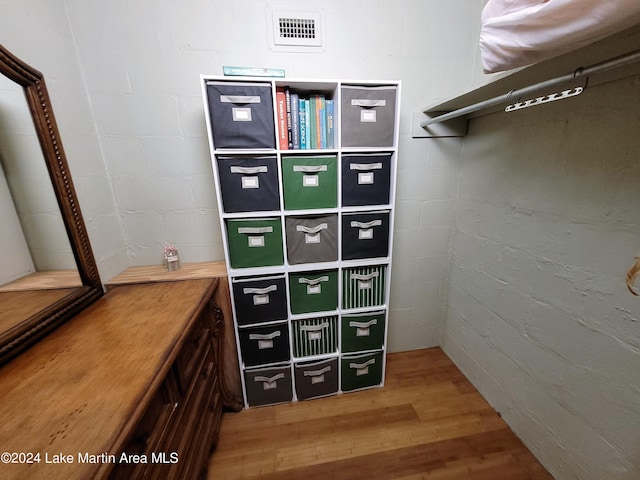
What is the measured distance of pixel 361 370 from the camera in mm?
1599

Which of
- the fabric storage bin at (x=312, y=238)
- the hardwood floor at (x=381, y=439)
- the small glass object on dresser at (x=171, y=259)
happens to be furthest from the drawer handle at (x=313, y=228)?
the hardwood floor at (x=381, y=439)

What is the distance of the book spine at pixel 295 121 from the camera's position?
119 centimetres

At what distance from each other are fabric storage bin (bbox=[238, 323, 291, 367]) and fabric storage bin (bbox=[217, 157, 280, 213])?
0.69 m

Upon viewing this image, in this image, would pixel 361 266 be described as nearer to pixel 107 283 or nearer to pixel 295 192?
pixel 295 192

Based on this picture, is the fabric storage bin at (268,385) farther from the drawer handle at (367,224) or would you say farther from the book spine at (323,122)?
the book spine at (323,122)

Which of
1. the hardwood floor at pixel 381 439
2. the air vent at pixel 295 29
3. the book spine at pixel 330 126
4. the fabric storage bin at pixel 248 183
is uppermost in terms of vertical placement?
the air vent at pixel 295 29

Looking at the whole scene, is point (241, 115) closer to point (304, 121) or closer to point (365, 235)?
point (304, 121)

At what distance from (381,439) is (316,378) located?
47cm

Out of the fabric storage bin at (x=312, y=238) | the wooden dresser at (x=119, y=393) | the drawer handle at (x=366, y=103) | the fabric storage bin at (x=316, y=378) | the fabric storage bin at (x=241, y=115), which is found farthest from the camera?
the fabric storage bin at (x=316, y=378)

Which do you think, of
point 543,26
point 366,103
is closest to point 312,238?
point 366,103

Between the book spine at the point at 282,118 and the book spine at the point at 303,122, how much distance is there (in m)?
0.08

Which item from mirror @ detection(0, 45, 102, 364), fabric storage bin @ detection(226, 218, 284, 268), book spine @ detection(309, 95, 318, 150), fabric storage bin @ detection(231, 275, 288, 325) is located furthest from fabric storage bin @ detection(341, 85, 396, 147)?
mirror @ detection(0, 45, 102, 364)

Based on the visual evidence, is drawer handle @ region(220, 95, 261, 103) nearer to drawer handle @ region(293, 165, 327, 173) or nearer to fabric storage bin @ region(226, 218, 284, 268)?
drawer handle @ region(293, 165, 327, 173)

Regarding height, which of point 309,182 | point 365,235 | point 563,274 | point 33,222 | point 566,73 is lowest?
point 563,274
